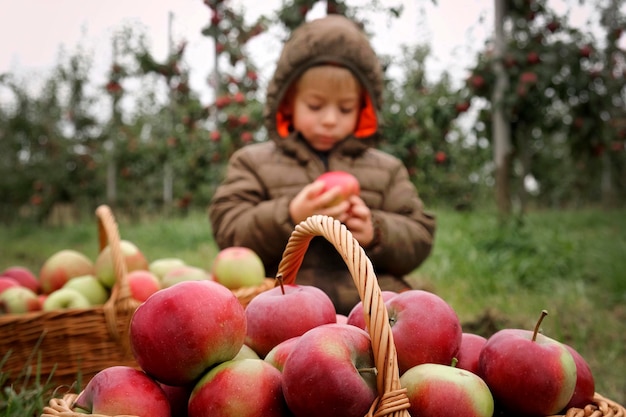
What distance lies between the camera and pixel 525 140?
5.84 m

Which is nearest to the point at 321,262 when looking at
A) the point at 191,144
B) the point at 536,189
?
the point at 191,144

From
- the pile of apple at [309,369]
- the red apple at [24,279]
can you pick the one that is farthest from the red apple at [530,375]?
the red apple at [24,279]

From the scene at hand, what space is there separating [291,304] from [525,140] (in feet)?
17.0

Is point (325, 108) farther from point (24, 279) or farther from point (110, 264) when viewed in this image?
point (24, 279)

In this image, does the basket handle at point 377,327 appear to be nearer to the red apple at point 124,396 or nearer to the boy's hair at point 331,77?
the red apple at point 124,396

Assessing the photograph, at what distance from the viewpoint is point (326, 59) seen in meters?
2.52

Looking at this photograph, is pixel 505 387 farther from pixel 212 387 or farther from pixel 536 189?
pixel 536 189

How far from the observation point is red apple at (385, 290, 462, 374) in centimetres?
106

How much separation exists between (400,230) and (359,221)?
0.78ft

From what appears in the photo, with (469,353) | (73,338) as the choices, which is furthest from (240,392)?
(73,338)

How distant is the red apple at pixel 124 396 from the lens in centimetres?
98

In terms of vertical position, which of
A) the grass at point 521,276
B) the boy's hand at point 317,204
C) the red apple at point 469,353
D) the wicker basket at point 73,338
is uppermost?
the boy's hand at point 317,204

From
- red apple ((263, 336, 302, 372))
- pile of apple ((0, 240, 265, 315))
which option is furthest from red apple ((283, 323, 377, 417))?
pile of apple ((0, 240, 265, 315))

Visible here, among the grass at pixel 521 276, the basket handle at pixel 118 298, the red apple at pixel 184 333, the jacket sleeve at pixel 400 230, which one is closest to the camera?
the red apple at pixel 184 333
